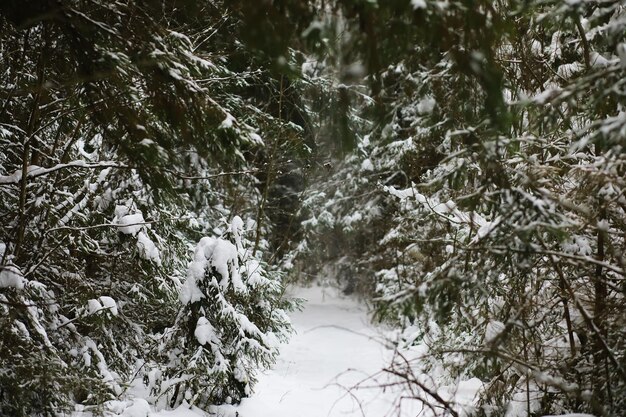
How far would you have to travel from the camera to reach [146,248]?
5.73 metres

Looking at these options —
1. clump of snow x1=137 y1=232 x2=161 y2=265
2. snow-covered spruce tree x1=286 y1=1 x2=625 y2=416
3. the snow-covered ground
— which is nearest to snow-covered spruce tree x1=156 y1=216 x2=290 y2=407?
the snow-covered ground

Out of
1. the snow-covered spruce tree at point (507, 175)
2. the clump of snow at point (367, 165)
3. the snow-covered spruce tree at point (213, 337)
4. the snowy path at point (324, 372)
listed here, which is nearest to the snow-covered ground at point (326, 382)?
the snowy path at point (324, 372)

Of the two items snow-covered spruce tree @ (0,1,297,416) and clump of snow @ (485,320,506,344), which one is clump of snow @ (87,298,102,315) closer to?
snow-covered spruce tree @ (0,1,297,416)

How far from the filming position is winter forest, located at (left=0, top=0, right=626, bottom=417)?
281cm

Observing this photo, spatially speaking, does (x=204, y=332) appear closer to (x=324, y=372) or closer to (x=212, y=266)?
(x=212, y=266)

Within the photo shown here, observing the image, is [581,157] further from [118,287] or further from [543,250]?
[118,287]

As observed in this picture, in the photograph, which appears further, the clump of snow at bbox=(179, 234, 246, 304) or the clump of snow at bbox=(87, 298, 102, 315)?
Result: the clump of snow at bbox=(179, 234, 246, 304)

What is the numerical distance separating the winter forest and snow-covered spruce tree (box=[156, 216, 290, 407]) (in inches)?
1.2

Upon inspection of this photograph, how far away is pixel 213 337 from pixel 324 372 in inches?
196

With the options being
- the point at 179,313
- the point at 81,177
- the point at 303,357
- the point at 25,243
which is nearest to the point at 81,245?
the point at 25,243

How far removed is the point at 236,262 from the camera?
6602 millimetres

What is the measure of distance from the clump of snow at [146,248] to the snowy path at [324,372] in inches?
75.3

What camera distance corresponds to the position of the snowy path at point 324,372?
6.98 metres

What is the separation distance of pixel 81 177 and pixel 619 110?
17.7 feet
